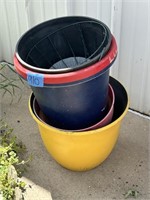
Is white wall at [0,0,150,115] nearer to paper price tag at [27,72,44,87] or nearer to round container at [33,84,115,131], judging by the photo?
round container at [33,84,115,131]

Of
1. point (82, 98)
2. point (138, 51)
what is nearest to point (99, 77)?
point (82, 98)

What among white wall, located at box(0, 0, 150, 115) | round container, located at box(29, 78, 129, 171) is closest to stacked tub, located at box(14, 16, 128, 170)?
round container, located at box(29, 78, 129, 171)

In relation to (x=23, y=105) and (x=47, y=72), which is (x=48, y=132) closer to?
(x=47, y=72)

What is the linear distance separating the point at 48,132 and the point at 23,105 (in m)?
0.70

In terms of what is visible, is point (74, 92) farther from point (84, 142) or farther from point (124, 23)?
point (124, 23)

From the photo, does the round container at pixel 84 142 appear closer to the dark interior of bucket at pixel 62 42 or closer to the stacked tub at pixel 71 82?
Result: the stacked tub at pixel 71 82

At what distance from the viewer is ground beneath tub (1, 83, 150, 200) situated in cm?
165

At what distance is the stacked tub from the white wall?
0.78 feet

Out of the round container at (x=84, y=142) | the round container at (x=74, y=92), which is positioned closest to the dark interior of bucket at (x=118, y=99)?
the round container at (x=84, y=142)

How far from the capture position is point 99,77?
138 cm

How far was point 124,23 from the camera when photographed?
1.80 m

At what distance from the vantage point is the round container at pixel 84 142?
1.50m

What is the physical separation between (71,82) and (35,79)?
14 centimetres

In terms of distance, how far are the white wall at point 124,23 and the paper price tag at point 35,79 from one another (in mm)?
670
